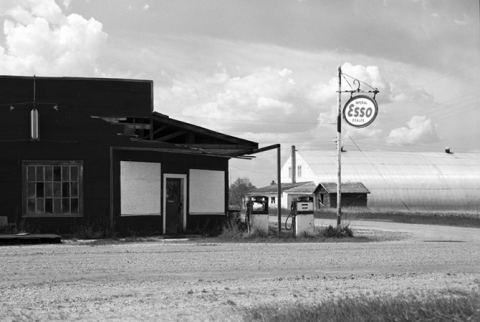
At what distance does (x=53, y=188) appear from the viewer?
2062cm

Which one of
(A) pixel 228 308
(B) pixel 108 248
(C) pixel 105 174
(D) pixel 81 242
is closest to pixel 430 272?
(A) pixel 228 308

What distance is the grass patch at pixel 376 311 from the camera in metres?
7.96

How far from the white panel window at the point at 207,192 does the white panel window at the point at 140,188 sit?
1.84 metres

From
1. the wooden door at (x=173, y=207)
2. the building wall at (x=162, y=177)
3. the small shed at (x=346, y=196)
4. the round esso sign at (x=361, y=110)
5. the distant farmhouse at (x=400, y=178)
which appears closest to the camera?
the building wall at (x=162, y=177)

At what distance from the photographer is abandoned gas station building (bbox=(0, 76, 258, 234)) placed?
2038 cm

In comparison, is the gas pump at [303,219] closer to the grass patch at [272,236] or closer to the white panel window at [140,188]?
the grass patch at [272,236]

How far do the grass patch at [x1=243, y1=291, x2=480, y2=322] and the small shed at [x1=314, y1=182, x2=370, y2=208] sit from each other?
52.0 metres

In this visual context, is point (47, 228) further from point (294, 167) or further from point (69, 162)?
point (294, 167)

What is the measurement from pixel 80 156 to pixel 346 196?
43.3 m

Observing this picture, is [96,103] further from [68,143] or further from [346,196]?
[346,196]

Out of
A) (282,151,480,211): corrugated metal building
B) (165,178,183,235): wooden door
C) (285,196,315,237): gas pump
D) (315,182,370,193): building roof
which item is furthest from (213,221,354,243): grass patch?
(282,151,480,211): corrugated metal building

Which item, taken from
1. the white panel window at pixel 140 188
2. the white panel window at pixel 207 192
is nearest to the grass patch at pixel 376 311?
the white panel window at pixel 140 188

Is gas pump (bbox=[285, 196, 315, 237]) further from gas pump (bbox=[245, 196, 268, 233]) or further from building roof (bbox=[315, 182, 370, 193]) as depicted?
building roof (bbox=[315, 182, 370, 193])

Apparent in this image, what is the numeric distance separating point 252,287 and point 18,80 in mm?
13016
